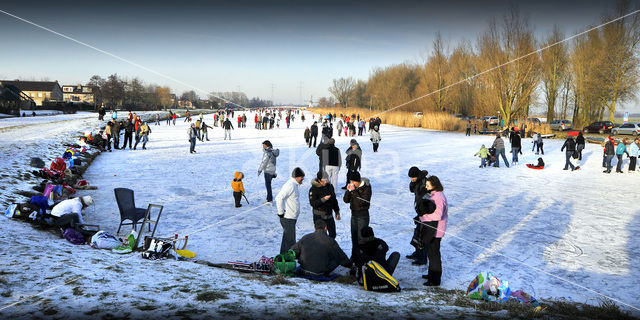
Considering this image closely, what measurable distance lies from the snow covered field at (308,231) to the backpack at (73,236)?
0.26 metres

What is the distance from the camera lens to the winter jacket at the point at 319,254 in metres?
5.53

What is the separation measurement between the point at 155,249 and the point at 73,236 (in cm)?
156

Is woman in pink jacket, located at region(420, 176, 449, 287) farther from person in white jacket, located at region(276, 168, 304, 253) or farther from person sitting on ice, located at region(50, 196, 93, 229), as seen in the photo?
person sitting on ice, located at region(50, 196, 93, 229)

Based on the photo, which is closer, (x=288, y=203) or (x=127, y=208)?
(x=288, y=203)

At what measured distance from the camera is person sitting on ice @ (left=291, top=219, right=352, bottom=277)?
18.1ft

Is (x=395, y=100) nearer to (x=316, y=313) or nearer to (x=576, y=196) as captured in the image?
(x=576, y=196)

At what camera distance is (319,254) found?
5539 millimetres

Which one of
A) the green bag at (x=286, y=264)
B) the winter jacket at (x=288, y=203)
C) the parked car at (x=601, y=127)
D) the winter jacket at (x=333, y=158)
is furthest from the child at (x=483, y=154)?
the parked car at (x=601, y=127)

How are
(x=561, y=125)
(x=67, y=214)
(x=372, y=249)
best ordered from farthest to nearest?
(x=561, y=125) → (x=67, y=214) → (x=372, y=249)

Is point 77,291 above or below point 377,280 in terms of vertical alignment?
above

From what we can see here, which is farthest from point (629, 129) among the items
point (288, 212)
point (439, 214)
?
point (288, 212)

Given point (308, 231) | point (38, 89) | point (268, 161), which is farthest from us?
point (38, 89)

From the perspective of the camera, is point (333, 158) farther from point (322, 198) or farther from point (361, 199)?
point (361, 199)

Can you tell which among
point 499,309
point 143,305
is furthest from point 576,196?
point 143,305
